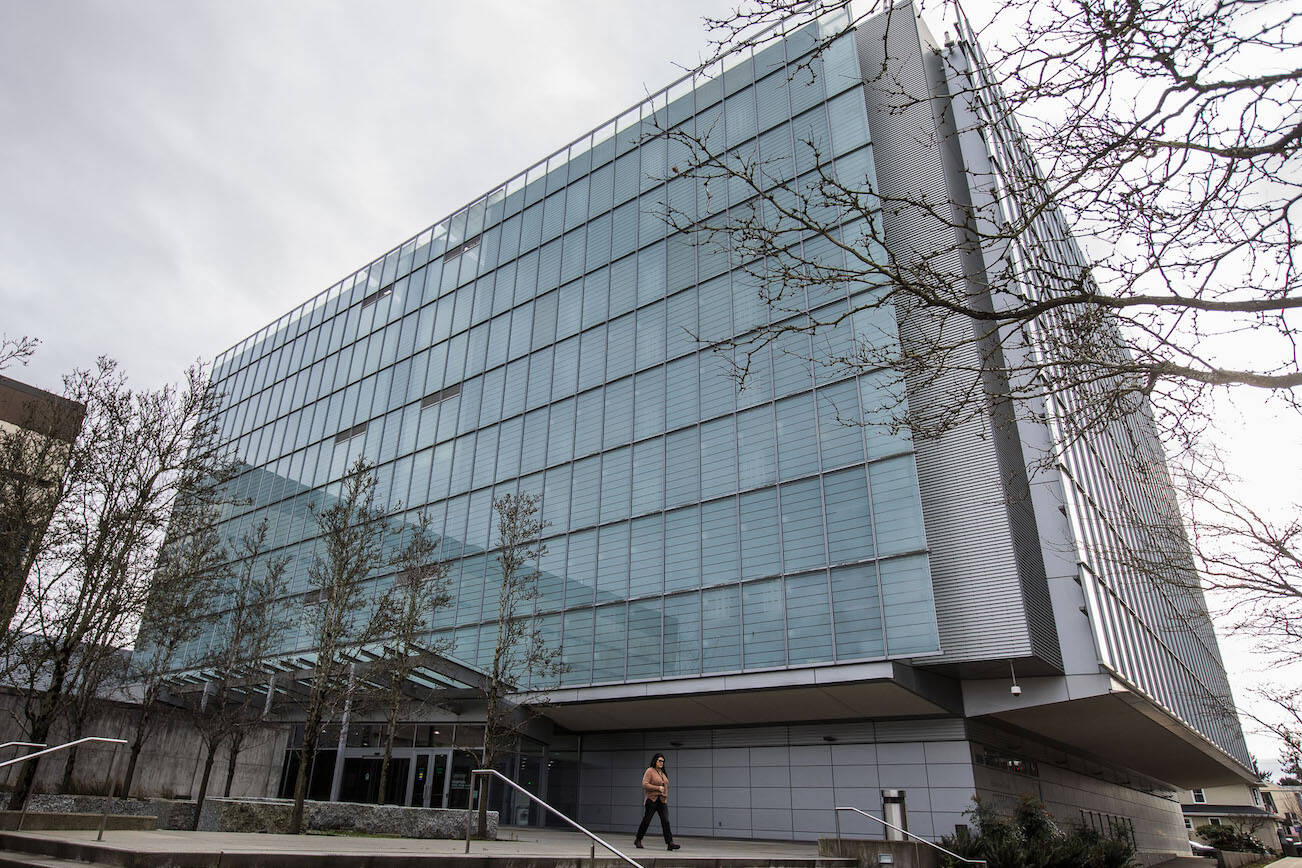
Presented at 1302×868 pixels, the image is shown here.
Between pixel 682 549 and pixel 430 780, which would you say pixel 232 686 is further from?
pixel 682 549

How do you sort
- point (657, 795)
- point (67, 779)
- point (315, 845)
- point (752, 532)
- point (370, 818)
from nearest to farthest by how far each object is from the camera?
1. point (315, 845)
2. point (657, 795)
3. point (370, 818)
4. point (67, 779)
5. point (752, 532)

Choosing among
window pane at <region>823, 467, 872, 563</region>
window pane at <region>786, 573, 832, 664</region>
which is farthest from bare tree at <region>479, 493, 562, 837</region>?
window pane at <region>823, 467, 872, 563</region>

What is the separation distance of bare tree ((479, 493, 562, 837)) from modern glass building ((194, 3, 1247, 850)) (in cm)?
69

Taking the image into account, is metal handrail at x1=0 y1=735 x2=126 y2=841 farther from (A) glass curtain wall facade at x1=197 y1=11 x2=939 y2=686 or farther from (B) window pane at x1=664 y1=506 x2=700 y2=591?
(B) window pane at x1=664 y1=506 x2=700 y2=591

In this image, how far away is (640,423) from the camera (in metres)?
25.4

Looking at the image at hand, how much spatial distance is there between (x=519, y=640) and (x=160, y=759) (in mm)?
11773

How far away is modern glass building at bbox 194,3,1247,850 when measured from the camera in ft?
62.1

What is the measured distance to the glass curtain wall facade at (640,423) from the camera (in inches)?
787

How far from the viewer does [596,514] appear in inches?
985

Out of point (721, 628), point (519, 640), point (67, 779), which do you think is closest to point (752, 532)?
point (721, 628)

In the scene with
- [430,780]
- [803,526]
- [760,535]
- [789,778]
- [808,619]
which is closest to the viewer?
[808,619]

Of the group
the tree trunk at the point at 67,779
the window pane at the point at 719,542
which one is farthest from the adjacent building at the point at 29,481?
the window pane at the point at 719,542

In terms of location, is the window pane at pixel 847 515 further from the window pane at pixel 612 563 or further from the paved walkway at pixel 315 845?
the paved walkway at pixel 315 845

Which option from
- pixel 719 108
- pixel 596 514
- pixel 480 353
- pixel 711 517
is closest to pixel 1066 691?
pixel 711 517
